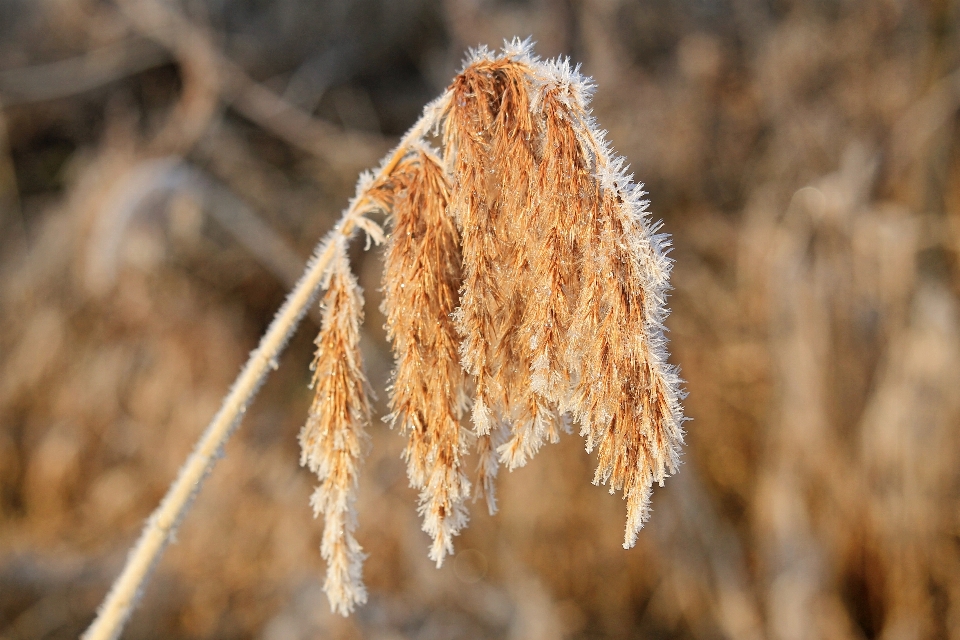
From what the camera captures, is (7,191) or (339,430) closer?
(339,430)

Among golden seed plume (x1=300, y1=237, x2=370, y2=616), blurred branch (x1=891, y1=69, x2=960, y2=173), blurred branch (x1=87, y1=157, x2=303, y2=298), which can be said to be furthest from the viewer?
blurred branch (x1=891, y1=69, x2=960, y2=173)

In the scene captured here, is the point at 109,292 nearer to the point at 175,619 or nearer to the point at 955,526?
the point at 175,619

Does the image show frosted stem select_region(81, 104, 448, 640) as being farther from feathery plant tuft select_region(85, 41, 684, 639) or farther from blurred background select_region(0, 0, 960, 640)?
blurred background select_region(0, 0, 960, 640)

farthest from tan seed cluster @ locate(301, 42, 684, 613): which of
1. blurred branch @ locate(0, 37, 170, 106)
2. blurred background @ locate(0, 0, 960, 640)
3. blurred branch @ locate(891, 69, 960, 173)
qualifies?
blurred branch @ locate(0, 37, 170, 106)

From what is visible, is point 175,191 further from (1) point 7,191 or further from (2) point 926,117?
(1) point 7,191

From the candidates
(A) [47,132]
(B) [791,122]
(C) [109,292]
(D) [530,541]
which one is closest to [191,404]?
(C) [109,292]

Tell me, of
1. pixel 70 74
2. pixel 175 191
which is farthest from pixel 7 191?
pixel 175 191

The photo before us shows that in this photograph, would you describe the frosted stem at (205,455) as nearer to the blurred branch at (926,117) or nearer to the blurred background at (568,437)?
the blurred background at (568,437)

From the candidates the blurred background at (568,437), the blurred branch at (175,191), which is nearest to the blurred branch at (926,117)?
the blurred background at (568,437)
